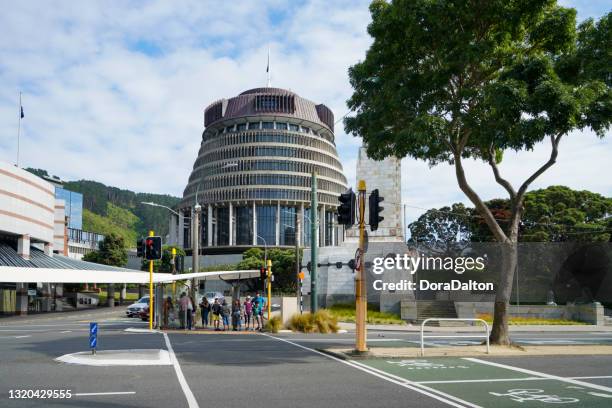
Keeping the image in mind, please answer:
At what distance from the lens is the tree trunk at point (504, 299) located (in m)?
18.7

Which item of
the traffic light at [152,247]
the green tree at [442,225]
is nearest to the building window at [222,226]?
the green tree at [442,225]

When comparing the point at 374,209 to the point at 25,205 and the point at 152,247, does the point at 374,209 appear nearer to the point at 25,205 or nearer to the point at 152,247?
the point at 152,247

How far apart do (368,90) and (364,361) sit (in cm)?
967

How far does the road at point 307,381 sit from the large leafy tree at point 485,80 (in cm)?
566

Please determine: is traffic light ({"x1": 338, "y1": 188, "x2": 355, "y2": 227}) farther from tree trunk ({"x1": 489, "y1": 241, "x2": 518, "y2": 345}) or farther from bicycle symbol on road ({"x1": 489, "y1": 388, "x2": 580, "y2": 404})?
bicycle symbol on road ({"x1": 489, "y1": 388, "x2": 580, "y2": 404})

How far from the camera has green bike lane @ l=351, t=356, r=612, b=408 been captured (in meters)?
9.67

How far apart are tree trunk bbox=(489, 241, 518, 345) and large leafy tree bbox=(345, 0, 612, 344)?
0.03m

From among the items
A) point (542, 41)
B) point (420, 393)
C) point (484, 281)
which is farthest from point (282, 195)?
point (420, 393)

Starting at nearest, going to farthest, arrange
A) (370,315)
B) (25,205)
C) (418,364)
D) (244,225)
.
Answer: (418,364)
(370,315)
(25,205)
(244,225)

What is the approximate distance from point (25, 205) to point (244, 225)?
258 feet

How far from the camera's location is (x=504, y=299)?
62.2 ft

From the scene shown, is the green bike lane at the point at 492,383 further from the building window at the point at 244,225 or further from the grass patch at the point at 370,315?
the building window at the point at 244,225

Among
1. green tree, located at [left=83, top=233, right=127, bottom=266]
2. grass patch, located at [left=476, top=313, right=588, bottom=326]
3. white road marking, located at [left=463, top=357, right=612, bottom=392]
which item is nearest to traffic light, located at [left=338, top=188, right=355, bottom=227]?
white road marking, located at [left=463, top=357, right=612, bottom=392]

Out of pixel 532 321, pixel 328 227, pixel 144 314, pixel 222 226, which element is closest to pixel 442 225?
pixel 532 321
